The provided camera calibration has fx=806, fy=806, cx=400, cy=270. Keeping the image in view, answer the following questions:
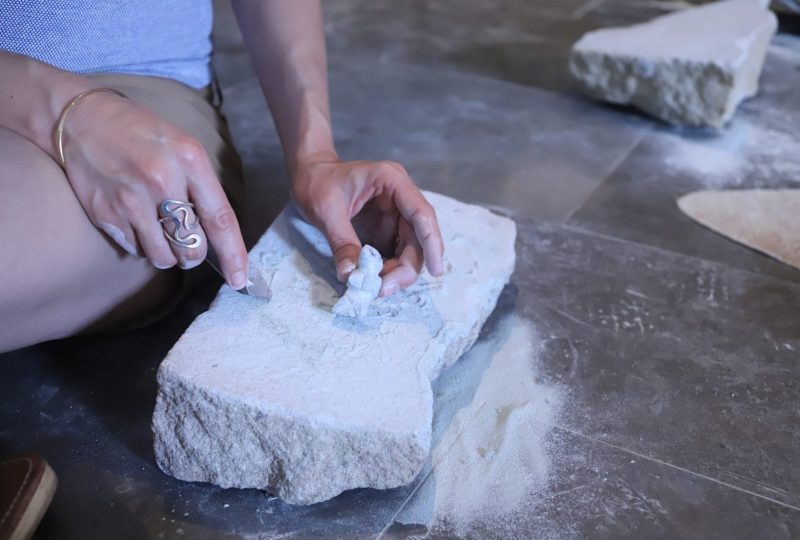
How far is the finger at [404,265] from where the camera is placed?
120 centimetres

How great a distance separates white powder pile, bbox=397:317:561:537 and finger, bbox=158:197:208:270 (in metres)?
0.44

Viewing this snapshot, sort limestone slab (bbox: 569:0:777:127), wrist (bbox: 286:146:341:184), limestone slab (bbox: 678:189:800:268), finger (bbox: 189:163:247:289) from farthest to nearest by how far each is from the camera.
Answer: limestone slab (bbox: 569:0:777:127) → limestone slab (bbox: 678:189:800:268) → wrist (bbox: 286:146:341:184) → finger (bbox: 189:163:247:289)

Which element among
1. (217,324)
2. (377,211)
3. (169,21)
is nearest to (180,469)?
(217,324)

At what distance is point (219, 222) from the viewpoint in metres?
1.09

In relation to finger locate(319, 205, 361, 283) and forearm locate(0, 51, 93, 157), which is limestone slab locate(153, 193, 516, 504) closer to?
finger locate(319, 205, 361, 283)

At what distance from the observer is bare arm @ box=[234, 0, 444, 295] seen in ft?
4.01

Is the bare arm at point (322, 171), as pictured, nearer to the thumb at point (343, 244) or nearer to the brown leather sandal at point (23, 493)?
the thumb at point (343, 244)

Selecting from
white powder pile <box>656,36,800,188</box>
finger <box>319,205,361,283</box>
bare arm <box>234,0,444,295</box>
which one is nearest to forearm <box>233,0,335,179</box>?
bare arm <box>234,0,444,295</box>

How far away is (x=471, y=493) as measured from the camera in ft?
3.61

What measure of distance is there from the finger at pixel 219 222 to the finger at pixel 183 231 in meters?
0.01

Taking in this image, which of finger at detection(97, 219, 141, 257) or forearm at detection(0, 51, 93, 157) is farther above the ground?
forearm at detection(0, 51, 93, 157)

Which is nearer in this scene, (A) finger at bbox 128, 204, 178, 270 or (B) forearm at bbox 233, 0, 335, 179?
(A) finger at bbox 128, 204, 178, 270

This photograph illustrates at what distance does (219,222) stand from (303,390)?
25 cm

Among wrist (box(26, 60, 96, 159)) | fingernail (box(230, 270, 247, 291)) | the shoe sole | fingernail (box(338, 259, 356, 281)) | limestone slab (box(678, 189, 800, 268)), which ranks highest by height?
wrist (box(26, 60, 96, 159))
